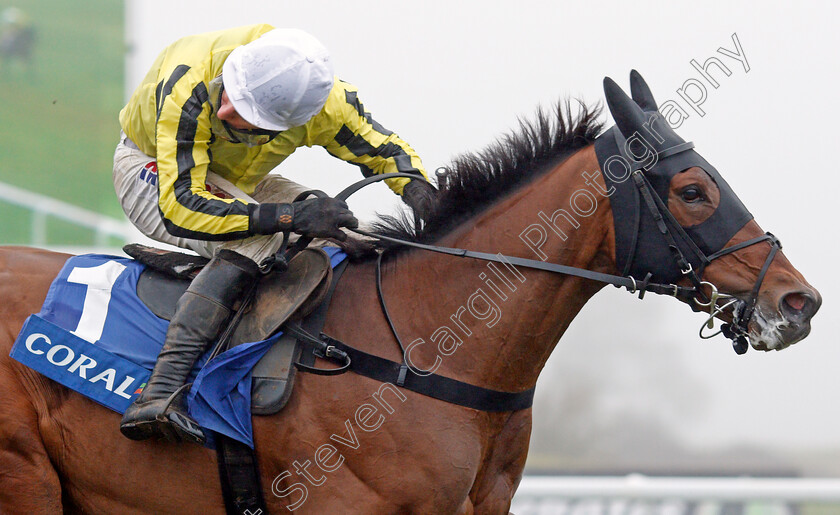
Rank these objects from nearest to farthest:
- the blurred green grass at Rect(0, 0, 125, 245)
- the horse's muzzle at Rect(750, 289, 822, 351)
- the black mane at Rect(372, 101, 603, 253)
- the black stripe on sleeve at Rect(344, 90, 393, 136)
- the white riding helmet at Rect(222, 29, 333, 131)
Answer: the horse's muzzle at Rect(750, 289, 822, 351) → the white riding helmet at Rect(222, 29, 333, 131) → the black mane at Rect(372, 101, 603, 253) → the black stripe on sleeve at Rect(344, 90, 393, 136) → the blurred green grass at Rect(0, 0, 125, 245)

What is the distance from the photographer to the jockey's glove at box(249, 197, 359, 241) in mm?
2342

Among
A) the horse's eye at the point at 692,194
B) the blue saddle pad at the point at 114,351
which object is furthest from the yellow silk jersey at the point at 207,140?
the horse's eye at the point at 692,194

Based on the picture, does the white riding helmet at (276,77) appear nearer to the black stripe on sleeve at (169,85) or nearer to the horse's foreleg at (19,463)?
the black stripe on sleeve at (169,85)

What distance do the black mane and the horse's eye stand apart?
34cm

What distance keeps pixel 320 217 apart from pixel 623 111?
2.90ft

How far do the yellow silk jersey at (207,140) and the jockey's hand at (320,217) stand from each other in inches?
5.6

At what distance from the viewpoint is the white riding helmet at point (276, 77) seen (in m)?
2.30

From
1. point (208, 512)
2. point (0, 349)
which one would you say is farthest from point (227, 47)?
point (208, 512)

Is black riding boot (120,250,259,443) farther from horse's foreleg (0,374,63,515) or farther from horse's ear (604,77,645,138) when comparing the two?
horse's ear (604,77,645,138)

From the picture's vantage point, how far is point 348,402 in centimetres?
231

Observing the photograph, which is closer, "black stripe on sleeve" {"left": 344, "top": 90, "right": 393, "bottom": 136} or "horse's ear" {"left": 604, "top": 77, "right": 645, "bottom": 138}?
"horse's ear" {"left": 604, "top": 77, "right": 645, "bottom": 138}

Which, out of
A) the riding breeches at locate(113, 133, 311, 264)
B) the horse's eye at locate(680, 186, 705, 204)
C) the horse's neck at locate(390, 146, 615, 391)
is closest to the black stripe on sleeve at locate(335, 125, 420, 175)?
the riding breeches at locate(113, 133, 311, 264)

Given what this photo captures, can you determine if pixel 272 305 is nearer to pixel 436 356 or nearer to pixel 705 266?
pixel 436 356

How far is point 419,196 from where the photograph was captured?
268cm
